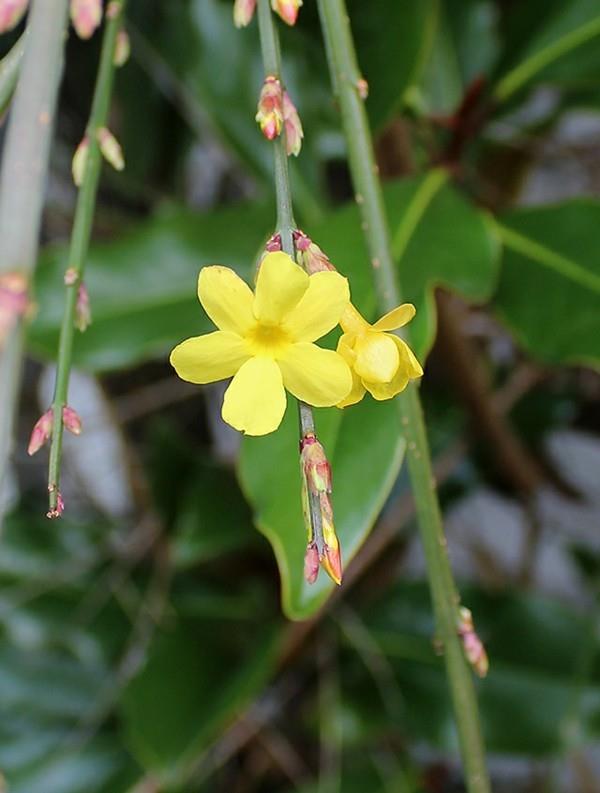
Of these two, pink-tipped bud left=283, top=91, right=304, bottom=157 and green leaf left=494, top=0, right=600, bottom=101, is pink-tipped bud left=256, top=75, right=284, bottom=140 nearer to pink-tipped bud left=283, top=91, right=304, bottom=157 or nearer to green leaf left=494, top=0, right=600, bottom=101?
pink-tipped bud left=283, top=91, right=304, bottom=157

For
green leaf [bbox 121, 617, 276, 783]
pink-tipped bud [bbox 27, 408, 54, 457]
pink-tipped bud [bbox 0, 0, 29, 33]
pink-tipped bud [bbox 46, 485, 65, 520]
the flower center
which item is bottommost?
green leaf [bbox 121, 617, 276, 783]

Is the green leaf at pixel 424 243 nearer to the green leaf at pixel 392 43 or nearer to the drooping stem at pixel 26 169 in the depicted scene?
the green leaf at pixel 392 43

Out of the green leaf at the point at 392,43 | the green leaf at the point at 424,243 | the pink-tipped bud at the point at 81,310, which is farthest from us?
the green leaf at the point at 392,43

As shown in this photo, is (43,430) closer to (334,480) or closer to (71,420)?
(71,420)

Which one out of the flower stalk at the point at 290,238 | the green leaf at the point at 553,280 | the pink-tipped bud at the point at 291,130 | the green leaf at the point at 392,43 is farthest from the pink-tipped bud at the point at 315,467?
the green leaf at the point at 392,43

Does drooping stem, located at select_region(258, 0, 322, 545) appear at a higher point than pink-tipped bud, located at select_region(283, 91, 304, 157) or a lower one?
lower

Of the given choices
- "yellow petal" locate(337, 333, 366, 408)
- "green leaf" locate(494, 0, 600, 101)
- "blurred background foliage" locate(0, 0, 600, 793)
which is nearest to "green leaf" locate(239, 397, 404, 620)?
"blurred background foliage" locate(0, 0, 600, 793)

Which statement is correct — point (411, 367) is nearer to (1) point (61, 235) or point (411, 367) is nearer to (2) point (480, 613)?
(2) point (480, 613)

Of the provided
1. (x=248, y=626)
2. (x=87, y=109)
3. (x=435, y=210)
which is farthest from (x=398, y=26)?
(x=248, y=626)
